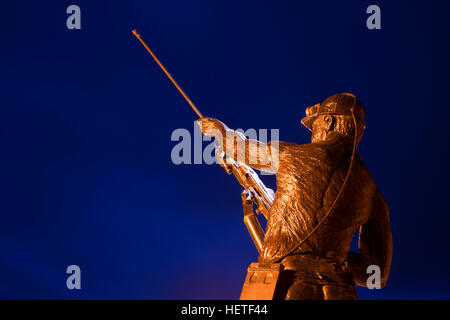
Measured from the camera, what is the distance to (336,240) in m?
5.12

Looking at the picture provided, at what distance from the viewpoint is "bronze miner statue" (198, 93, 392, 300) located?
4.86 metres

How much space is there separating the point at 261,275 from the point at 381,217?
139cm

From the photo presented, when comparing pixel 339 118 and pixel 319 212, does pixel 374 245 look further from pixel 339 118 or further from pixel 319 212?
pixel 339 118

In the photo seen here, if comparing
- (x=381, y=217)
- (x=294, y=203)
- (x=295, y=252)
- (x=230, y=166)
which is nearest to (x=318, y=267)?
(x=295, y=252)

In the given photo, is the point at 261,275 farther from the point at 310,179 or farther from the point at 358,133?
the point at 358,133

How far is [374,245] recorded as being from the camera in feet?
18.4

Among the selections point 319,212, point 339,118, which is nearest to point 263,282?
point 319,212

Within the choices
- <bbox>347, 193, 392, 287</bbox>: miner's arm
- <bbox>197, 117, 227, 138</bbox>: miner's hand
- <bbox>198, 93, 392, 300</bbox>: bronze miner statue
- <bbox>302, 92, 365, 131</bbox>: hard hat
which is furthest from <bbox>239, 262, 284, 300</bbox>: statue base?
<bbox>302, 92, 365, 131</bbox>: hard hat

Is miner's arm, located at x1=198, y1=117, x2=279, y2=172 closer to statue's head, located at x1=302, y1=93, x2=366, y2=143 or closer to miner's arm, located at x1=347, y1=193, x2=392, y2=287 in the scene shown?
statue's head, located at x1=302, y1=93, x2=366, y2=143

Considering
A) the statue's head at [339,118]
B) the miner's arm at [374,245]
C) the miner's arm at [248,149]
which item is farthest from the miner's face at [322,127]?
the miner's arm at [374,245]

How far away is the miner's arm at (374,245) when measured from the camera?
5.52 meters

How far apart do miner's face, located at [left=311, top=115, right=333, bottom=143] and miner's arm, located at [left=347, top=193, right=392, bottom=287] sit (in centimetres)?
76

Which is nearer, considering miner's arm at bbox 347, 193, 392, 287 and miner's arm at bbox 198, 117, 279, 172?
miner's arm at bbox 198, 117, 279, 172

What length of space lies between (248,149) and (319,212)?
82 centimetres
